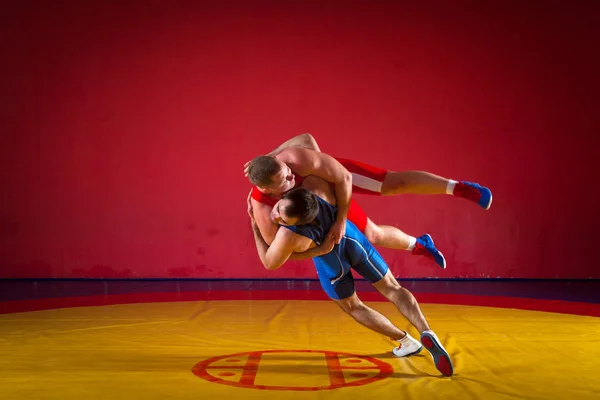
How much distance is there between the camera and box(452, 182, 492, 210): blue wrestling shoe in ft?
11.6

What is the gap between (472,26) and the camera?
7402 mm

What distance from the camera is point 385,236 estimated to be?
3.81 meters

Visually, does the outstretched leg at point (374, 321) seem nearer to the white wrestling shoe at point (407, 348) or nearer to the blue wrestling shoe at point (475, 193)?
the white wrestling shoe at point (407, 348)

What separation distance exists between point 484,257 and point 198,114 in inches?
134

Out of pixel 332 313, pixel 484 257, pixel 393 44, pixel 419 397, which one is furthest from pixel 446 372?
pixel 393 44

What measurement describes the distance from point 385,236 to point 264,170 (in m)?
1.10

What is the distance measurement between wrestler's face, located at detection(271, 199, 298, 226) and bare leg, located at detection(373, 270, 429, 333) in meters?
0.63

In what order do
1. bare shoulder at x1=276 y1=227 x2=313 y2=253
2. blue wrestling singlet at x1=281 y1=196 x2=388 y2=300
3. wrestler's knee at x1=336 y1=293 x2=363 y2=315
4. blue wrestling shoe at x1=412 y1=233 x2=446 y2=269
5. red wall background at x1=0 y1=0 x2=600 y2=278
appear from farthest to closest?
red wall background at x1=0 y1=0 x2=600 y2=278 < blue wrestling shoe at x1=412 y1=233 x2=446 y2=269 < wrestler's knee at x1=336 y1=293 x2=363 y2=315 < blue wrestling singlet at x1=281 y1=196 x2=388 y2=300 < bare shoulder at x1=276 y1=227 x2=313 y2=253

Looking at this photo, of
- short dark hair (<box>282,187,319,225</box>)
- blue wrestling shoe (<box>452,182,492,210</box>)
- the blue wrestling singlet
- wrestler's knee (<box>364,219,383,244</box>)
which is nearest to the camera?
short dark hair (<box>282,187,319,225</box>)

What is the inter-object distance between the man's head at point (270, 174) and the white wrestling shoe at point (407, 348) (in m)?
1.00

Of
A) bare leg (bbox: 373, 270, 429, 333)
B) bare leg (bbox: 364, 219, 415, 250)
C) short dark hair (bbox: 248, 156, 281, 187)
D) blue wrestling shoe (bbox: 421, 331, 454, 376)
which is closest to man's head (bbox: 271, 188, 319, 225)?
short dark hair (bbox: 248, 156, 281, 187)

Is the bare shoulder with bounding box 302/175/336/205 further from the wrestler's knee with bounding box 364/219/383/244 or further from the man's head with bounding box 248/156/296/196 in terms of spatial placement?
the wrestler's knee with bounding box 364/219/383/244

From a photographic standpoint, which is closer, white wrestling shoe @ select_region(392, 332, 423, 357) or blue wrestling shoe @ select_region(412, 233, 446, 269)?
white wrestling shoe @ select_region(392, 332, 423, 357)

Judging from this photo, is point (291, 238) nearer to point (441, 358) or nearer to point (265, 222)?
point (265, 222)
